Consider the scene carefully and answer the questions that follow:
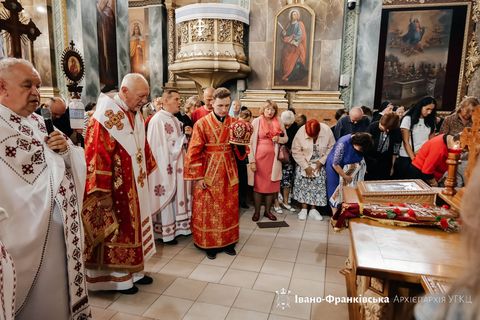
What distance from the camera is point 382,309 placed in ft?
5.76

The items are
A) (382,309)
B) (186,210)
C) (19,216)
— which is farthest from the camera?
(186,210)

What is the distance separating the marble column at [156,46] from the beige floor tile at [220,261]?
310 inches

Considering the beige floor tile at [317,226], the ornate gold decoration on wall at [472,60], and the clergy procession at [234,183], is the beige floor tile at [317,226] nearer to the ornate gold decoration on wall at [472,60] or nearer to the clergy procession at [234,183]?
the clergy procession at [234,183]

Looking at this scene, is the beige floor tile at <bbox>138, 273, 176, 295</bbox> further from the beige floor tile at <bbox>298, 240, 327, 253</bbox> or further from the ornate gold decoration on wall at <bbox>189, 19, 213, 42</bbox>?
the ornate gold decoration on wall at <bbox>189, 19, 213, 42</bbox>

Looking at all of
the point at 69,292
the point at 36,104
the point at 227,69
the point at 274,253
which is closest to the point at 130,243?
the point at 69,292

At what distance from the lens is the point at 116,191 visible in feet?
9.68

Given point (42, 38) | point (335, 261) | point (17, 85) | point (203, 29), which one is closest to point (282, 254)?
point (335, 261)

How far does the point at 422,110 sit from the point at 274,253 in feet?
10.4

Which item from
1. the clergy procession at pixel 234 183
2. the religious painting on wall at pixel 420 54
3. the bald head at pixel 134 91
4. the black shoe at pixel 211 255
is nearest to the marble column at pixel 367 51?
the clergy procession at pixel 234 183

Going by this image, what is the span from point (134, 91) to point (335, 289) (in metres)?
2.62

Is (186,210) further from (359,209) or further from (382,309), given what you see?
(382,309)

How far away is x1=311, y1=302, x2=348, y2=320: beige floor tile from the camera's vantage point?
277cm

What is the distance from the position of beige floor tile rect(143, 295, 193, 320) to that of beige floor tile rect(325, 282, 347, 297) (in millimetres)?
1303

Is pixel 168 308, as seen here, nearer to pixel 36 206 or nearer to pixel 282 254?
pixel 36 206
